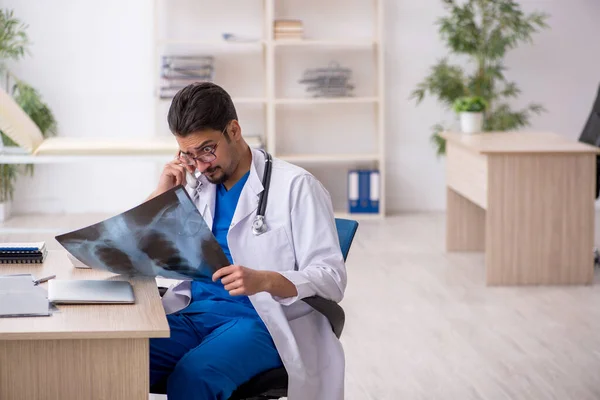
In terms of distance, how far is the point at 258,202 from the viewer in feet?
7.47

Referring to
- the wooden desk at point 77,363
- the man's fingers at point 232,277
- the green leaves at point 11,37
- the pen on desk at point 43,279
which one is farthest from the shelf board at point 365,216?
the wooden desk at point 77,363

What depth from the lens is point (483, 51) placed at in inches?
255

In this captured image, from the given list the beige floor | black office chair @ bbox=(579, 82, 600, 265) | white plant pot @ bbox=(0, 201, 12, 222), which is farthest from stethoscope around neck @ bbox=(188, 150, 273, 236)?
white plant pot @ bbox=(0, 201, 12, 222)

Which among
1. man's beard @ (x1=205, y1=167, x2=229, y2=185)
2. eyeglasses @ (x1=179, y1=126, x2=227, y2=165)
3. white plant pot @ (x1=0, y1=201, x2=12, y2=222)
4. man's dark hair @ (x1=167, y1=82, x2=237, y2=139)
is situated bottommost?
white plant pot @ (x1=0, y1=201, x2=12, y2=222)

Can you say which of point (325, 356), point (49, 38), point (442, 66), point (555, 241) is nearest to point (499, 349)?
point (555, 241)

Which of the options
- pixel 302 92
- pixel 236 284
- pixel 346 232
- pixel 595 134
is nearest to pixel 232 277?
pixel 236 284

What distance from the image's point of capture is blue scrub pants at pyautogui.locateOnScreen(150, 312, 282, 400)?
202 cm

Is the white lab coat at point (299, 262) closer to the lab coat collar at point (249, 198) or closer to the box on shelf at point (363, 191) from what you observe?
the lab coat collar at point (249, 198)

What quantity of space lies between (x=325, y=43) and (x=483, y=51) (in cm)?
107

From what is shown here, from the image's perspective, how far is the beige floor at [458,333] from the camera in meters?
3.41

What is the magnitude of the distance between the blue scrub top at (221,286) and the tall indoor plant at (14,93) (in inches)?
174

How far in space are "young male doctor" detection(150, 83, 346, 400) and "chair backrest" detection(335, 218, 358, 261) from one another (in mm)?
305

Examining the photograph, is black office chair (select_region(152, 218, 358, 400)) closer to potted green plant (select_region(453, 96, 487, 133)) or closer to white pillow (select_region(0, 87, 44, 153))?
white pillow (select_region(0, 87, 44, 153))

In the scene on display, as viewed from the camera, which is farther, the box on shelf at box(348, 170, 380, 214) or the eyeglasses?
the box on shelf at box(348, 170, 380, 214)
